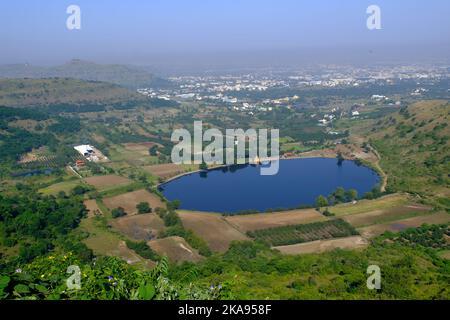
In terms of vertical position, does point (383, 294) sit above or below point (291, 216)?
above

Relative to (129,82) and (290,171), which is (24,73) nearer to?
(129,82)

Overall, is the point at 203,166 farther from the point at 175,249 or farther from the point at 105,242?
the point at 175,249

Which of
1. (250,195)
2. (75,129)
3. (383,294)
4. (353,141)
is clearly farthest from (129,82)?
(383,294)

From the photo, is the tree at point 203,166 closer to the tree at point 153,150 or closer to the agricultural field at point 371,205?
the tree at point 153,150

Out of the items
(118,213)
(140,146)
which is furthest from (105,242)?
(140,146)

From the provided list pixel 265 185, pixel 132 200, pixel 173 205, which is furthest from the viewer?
pixel 265 185

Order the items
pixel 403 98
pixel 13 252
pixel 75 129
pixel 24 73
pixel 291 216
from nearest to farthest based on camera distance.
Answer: pixel 13 252, pixel 291 216, pixel 75 129, pixel 403 98, pixel 24 73

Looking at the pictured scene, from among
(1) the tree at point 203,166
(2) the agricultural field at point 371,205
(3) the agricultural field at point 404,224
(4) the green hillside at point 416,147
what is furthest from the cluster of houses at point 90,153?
(3) the agricultural field at point 404,224
